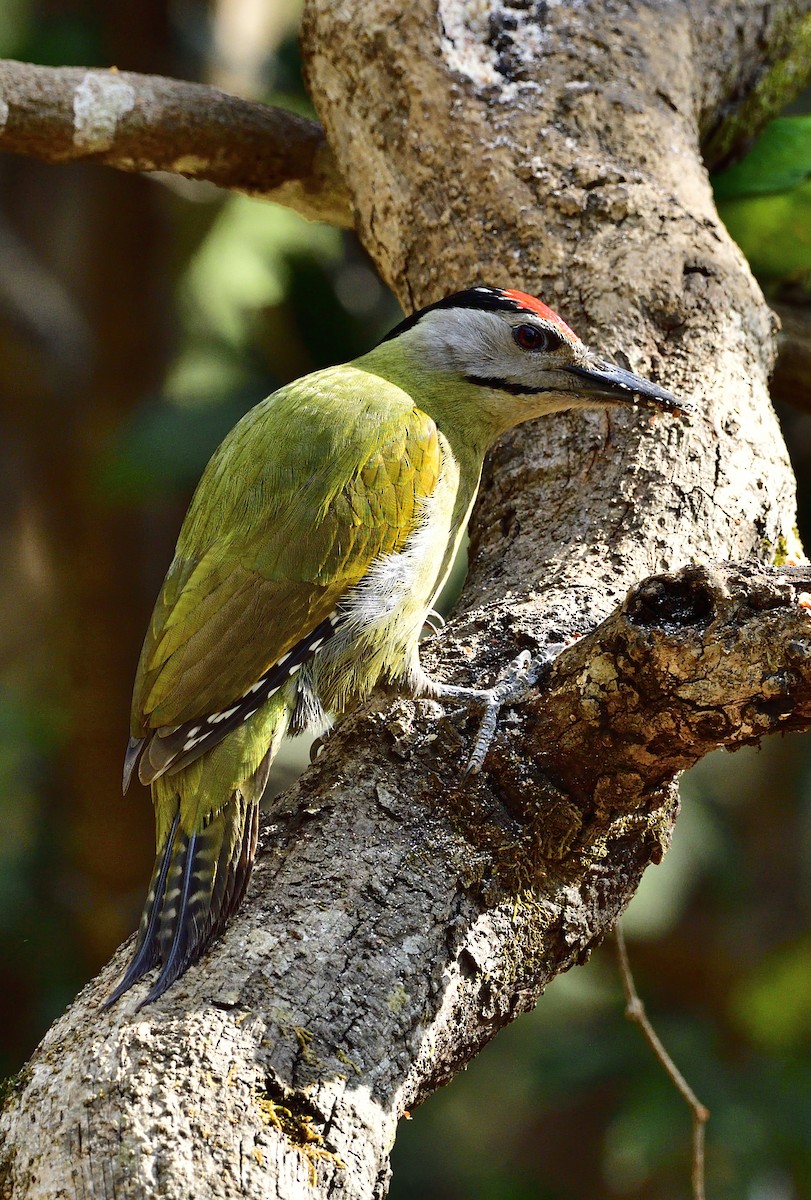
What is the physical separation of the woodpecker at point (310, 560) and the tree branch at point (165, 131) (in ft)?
3.65

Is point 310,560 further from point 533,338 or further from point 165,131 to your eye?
point 165,131

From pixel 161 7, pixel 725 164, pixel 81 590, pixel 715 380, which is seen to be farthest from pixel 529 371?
pixel 161 7

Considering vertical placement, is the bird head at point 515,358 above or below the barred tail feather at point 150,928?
above

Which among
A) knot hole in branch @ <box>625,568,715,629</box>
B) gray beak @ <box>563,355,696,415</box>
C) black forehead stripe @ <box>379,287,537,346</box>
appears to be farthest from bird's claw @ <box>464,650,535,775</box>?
black forehead stripe @ <box>379,287,537,346</box>

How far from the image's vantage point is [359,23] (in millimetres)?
3443

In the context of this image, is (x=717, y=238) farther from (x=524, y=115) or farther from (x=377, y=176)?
(x=377, y=176)

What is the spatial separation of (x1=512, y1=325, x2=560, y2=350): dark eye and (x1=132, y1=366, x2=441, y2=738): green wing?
1.09ft

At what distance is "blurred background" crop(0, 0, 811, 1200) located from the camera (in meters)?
4.49

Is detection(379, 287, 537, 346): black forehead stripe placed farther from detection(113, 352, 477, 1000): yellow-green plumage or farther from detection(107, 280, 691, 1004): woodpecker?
detection(113, 352, 477, 1000): yellow-green plumage

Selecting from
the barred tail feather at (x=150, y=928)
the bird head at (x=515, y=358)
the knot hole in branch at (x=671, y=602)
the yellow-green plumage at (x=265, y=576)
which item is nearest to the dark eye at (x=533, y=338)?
the bird head at (x=515, y=358)

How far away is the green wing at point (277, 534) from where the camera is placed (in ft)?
7.94

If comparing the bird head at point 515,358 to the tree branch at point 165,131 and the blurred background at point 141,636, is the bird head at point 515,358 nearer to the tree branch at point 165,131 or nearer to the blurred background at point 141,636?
the tree branch at point 165,131

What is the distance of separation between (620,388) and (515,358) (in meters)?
0.32

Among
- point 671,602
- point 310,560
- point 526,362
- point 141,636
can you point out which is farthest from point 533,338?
point 141,636
